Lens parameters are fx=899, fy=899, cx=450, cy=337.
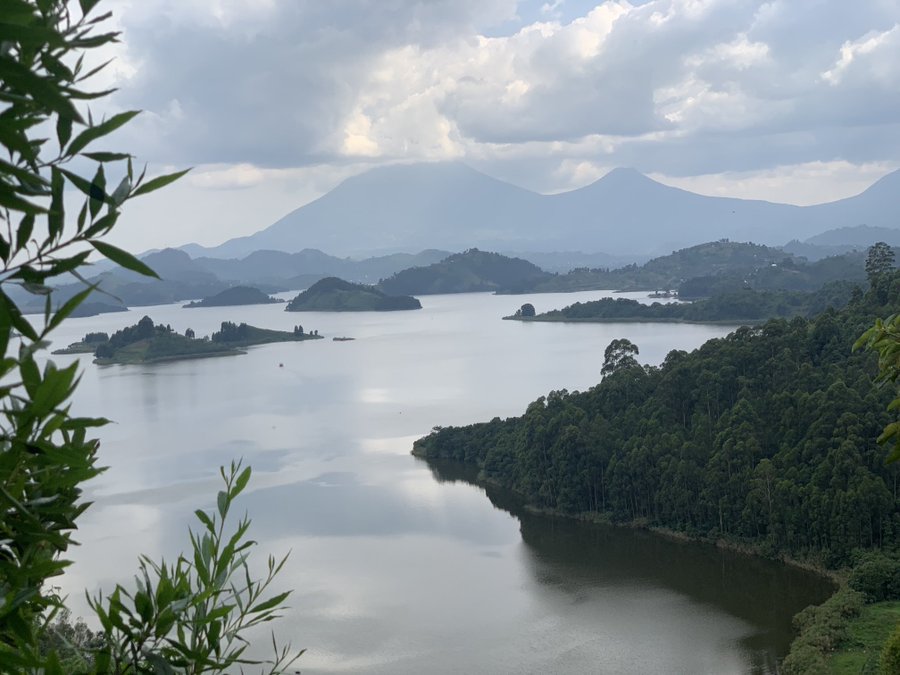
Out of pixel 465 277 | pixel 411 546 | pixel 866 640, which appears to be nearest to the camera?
pixel 866 640

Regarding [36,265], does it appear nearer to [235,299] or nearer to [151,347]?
[151,347]

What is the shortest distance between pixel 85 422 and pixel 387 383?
115ft

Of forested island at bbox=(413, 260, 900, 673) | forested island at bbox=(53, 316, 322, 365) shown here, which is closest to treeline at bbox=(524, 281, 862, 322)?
forested island at bbox=(53, 316, 322, 365)

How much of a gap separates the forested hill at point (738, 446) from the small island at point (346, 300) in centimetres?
5197

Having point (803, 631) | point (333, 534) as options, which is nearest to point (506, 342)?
point (333, 534)

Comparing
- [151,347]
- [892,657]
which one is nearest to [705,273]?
A: [151,347]

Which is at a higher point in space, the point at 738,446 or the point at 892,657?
the point at 738,446

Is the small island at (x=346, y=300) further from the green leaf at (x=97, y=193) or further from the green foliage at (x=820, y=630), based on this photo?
the green leaf at (x=97, y=193)

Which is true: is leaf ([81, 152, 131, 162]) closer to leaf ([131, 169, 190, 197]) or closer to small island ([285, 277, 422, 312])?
leaf ([131, 169, 190, 197])

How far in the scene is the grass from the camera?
10.3 metres

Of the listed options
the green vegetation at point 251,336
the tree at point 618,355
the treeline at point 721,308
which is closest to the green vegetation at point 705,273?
the treeline at point 721,308

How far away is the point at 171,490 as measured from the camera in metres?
21.2

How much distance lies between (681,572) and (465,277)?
79.4 m

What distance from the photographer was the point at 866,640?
11039 millimetres
